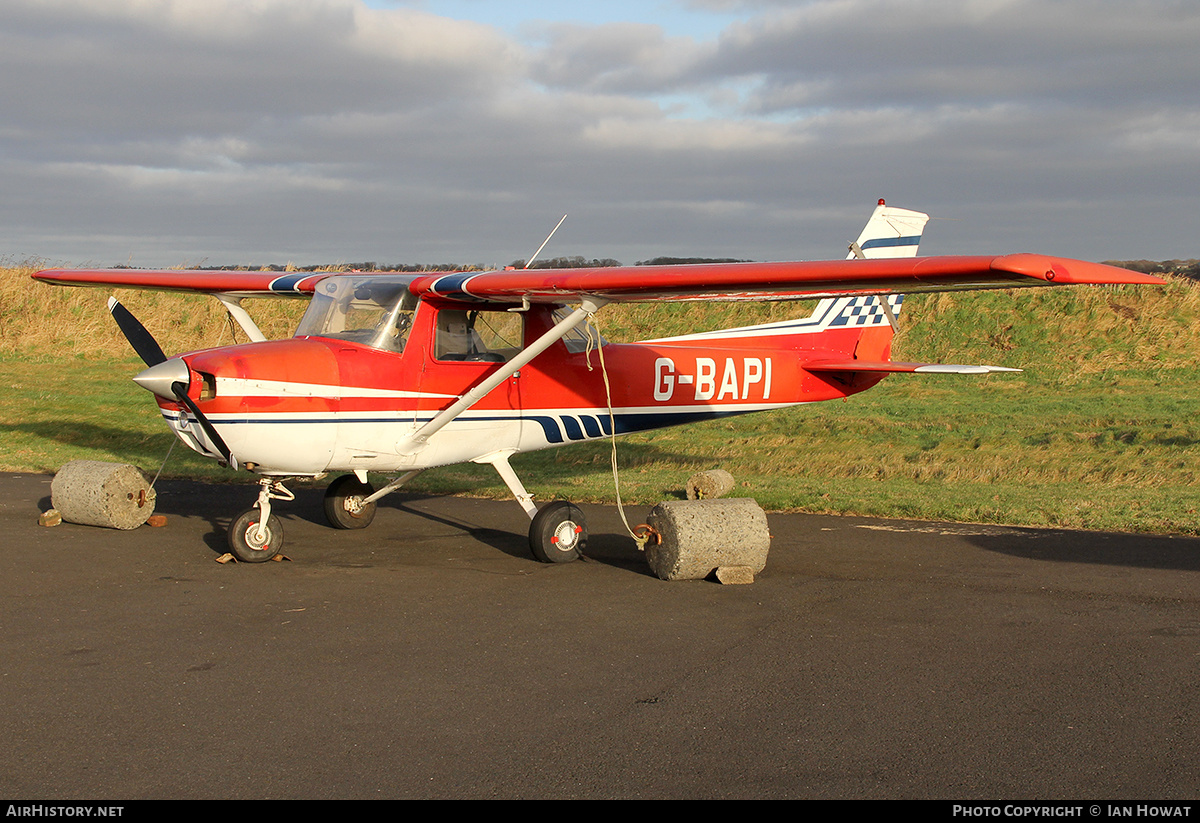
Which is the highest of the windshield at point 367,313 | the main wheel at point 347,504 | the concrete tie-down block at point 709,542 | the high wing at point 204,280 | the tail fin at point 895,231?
the tail fin at point 895,231

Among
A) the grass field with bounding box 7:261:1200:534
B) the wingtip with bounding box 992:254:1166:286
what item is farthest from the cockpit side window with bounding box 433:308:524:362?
the wingtip with bounding box 992:254:1166:286

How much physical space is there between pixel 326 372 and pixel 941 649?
5.31 meters

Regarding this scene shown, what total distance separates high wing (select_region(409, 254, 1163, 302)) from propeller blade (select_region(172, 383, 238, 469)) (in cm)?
211

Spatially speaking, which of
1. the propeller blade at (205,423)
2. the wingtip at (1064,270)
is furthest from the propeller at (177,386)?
the wingtip at (1064,270)

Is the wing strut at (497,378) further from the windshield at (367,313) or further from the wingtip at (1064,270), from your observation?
the wingtip at (1064,270)

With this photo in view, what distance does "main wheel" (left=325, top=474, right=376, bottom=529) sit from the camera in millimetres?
10641

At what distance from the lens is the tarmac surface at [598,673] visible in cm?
436

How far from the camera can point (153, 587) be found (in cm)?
789

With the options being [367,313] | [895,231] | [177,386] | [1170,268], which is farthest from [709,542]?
[1170,268]

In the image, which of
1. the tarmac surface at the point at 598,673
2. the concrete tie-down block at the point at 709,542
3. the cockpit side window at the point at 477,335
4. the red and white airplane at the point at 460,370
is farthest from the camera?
the cockpit side window at the point at 477,335

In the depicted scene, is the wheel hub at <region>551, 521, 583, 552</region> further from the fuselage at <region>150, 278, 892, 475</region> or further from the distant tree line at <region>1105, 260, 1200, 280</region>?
the distant tree line at <region>1105, 260, 1200, 280</region>

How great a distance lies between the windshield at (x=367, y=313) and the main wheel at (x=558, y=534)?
199 centimetres

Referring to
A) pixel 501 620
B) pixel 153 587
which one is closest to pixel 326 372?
pixel 153 587

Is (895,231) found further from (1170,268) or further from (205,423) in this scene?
(1170,268)
